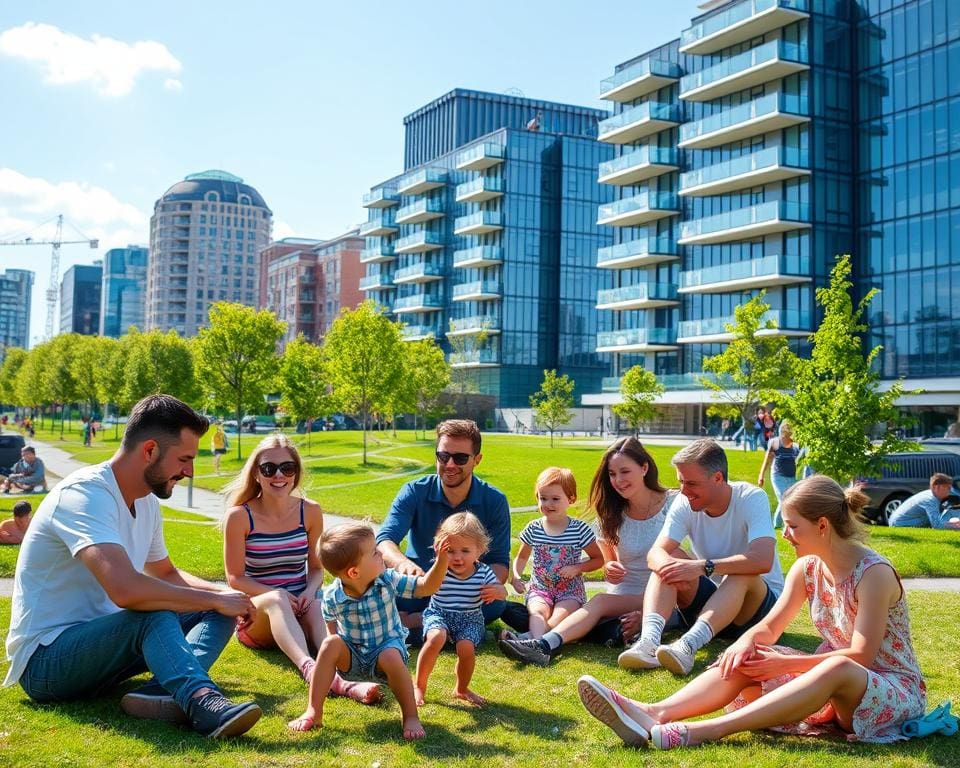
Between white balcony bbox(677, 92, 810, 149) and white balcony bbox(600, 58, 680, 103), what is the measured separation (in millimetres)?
5165

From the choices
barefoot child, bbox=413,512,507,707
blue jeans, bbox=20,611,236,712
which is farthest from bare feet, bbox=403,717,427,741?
blue jeans, bbox=20,611,236,712

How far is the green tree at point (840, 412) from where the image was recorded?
55.3ft

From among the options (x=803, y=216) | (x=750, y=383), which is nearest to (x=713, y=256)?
(x=803, y=216)

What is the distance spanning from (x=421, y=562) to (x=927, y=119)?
4739cm

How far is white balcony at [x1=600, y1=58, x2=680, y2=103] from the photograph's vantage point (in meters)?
57.3

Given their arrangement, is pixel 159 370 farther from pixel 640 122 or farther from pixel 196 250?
pixel 196 250

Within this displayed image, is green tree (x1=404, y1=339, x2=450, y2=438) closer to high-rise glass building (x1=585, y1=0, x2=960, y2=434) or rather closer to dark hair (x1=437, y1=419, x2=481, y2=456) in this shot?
high-rise glass building (x1=585, y1=0, x2=960, y2=434)

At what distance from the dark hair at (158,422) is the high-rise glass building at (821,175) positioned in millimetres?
40639

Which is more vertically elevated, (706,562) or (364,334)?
Answer: (364,334)

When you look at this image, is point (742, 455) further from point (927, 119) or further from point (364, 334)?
point (927, 119)

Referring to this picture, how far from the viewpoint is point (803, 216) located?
4834cm

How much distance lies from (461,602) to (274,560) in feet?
4.46

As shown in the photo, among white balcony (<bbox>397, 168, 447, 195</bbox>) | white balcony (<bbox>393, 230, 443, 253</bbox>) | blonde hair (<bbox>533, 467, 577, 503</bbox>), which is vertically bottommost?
blonde hair (<bbox>533, 467, 577, 503</bbox>)

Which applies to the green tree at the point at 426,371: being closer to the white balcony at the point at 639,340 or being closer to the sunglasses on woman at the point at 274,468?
the white balcony at the point at 639,340
